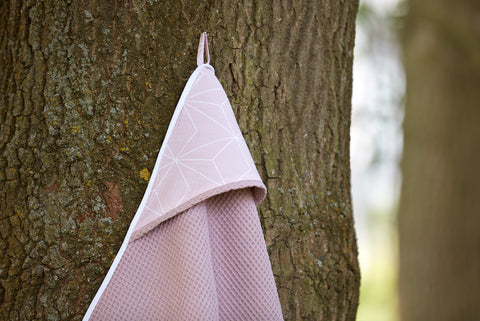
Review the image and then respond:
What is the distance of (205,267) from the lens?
809 millimetres

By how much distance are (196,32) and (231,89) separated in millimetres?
144

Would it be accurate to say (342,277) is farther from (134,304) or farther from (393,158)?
(393,158)

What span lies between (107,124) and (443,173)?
2742 millimetres

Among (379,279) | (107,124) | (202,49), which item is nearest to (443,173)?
(202,49)

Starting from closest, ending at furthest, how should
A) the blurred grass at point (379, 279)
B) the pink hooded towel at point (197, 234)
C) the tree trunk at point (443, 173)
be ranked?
the pink hooded towel at point (197, 234) < the tree trunk at point (443, 173) < the blurred grass at point (379, 279)

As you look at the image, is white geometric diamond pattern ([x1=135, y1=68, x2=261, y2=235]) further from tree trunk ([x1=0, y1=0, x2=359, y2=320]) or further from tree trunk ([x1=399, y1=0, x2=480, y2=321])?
tree trunk ([x1=399, y1=0, x2=480, y2=321])

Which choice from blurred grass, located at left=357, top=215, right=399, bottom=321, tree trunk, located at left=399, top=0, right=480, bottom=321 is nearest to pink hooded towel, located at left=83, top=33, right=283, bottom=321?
tree trunk, located at left=399, top=0, right=480, bottom=321

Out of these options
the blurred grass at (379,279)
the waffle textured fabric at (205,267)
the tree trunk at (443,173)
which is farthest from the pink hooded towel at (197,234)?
the blurred grass at (379,279)

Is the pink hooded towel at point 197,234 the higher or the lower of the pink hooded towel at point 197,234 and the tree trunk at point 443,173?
the higher

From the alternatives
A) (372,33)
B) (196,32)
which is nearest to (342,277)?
(196,32)

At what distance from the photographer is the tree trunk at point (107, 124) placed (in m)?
0.85

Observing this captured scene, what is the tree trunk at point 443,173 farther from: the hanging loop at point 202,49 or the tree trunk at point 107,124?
the hanging loop at point 202,49

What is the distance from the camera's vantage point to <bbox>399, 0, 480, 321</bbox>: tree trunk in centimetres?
296

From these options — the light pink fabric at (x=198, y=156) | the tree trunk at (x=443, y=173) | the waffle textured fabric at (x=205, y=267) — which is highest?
the light pink fabric at (x=198, y=156)
